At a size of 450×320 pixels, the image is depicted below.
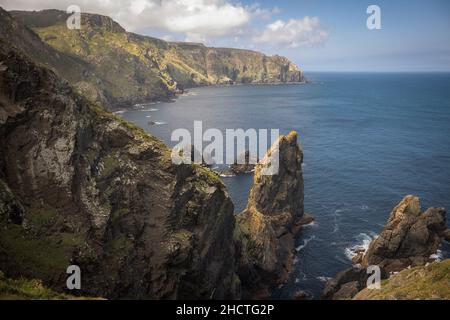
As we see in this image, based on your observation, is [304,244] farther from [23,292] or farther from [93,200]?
[23,292]

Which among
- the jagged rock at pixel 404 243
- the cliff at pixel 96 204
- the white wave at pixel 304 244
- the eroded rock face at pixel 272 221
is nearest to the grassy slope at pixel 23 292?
the cliff at pixel 96 204

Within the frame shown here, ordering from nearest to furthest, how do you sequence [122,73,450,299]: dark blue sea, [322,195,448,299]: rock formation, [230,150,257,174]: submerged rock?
[322,195,448,299]: rock formation, [122,73,450,299]: dark blue sea, [230,150,257,174]: submerged rock

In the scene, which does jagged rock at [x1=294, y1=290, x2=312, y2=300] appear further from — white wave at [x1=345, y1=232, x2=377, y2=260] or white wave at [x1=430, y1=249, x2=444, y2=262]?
white wave at [x1=430, y1=249, x2=444, y2=262]

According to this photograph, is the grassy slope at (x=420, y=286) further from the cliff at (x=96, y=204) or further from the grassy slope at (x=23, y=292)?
the grassy slope at (x=23, y=292)

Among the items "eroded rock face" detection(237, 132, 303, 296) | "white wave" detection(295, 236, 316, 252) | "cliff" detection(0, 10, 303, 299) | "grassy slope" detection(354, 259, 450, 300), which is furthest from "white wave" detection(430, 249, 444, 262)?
"cliff" detection(0, 10, 303, 299)

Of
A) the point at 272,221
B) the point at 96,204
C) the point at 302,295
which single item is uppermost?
the point at 96,204

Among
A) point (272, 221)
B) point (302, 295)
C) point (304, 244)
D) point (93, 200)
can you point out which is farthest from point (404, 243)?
point (93, 200)
